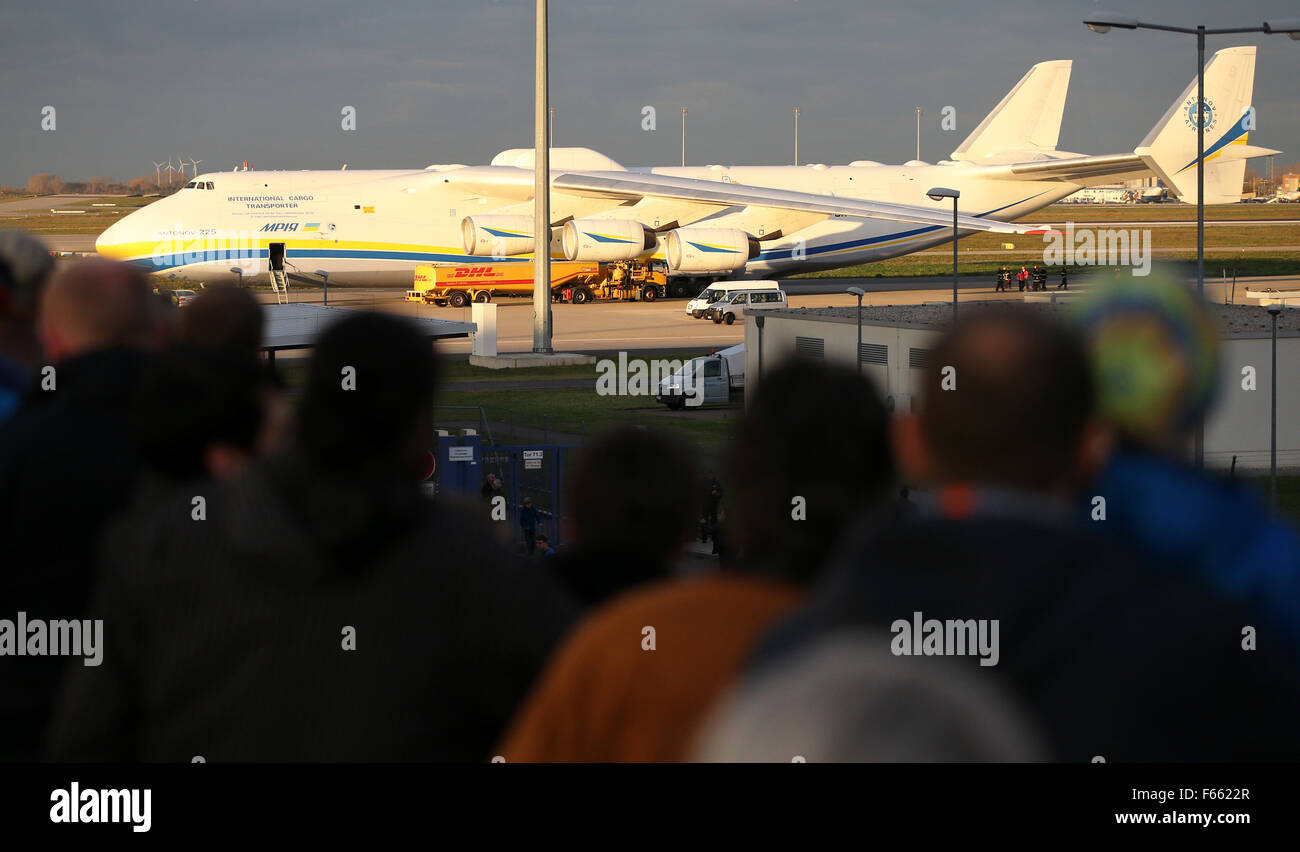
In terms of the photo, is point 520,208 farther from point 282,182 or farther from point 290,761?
point 290,761

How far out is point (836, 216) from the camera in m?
48.5

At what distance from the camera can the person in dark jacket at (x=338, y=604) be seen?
254 cm

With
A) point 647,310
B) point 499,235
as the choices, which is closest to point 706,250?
point 647,310

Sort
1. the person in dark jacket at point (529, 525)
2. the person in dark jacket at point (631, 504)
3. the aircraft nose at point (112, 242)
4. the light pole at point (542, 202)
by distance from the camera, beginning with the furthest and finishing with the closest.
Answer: the aircraft nose at point (112, 242) < the light pole at point (542, 202) < the person in dark jacket at point (529, 525) < the person in dark jacket at point (631, 504)

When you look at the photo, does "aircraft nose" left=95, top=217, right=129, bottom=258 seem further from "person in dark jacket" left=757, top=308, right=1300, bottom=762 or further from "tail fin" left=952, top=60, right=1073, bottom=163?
"person in dark jacket" left=757, top=308, right=1300, bottom=762

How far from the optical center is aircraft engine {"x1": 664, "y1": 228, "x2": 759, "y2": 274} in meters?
46.5

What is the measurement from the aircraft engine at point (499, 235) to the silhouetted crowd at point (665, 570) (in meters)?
41.9

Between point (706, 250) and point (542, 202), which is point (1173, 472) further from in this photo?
point (706, 250)

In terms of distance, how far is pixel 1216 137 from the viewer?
4125 centimetres

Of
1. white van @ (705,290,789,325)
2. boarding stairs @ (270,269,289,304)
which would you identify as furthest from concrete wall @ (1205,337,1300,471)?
boarding stairs @ (270,269,289,304)

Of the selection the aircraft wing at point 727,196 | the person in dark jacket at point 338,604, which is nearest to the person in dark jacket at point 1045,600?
the person in dark jacket at point 338,604

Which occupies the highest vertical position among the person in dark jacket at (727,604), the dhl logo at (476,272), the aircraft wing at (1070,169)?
the aircraft wing at (1070,169)

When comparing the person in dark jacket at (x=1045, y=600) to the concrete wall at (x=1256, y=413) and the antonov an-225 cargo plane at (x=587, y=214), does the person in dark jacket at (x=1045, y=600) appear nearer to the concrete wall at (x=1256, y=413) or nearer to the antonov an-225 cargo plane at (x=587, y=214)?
the concrete wall at (x=1256, y=413)

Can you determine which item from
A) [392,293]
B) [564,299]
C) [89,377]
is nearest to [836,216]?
[564,299]
